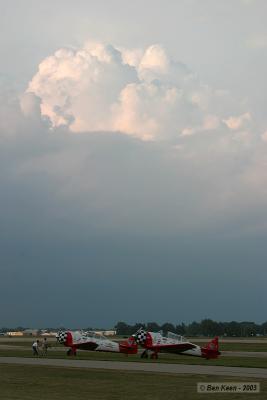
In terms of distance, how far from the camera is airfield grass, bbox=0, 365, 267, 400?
2112cm

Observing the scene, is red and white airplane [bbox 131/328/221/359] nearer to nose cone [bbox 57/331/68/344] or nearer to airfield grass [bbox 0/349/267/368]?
airfield grass [bbox 0/349/267/368]

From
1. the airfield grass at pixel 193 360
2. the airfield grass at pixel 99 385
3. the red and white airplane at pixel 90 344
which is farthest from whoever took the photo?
the red and white airplane at pixel 90 344

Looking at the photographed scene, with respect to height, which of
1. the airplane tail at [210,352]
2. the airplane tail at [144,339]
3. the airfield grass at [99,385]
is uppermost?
the airplane tail at [144,339]

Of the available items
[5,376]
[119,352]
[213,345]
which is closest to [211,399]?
[5,376]

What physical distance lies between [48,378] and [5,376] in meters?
2.50

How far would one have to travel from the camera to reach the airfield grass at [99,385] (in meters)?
21.1

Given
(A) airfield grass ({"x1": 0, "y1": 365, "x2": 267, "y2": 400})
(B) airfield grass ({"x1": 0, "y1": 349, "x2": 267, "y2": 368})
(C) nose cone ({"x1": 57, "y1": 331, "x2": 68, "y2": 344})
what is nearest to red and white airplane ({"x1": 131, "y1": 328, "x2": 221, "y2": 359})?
(B) airfield grass ({"x1": 0, "y1": 349, "x2": 267, "y2": 368})

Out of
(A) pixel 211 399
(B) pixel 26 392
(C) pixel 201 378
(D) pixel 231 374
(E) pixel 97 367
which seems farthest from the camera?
(E) pixel 97 367

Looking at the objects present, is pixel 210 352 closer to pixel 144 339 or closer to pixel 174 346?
pixel 174 346

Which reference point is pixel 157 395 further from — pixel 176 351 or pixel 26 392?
pixel 176 351

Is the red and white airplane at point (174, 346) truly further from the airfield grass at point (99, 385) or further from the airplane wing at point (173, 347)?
the airfield grass at point (99, 385)

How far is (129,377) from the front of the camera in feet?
91.4

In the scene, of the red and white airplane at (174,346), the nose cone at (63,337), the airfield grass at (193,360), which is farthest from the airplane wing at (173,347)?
the nose cone at (63,337)

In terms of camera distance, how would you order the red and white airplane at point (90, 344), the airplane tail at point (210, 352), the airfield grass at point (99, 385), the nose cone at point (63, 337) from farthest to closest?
the nose cone at point (63, 337), the red and white airplane at point (90, 344), the airplane tail at point (210, 352), the airfield grass at point (99, 385)
